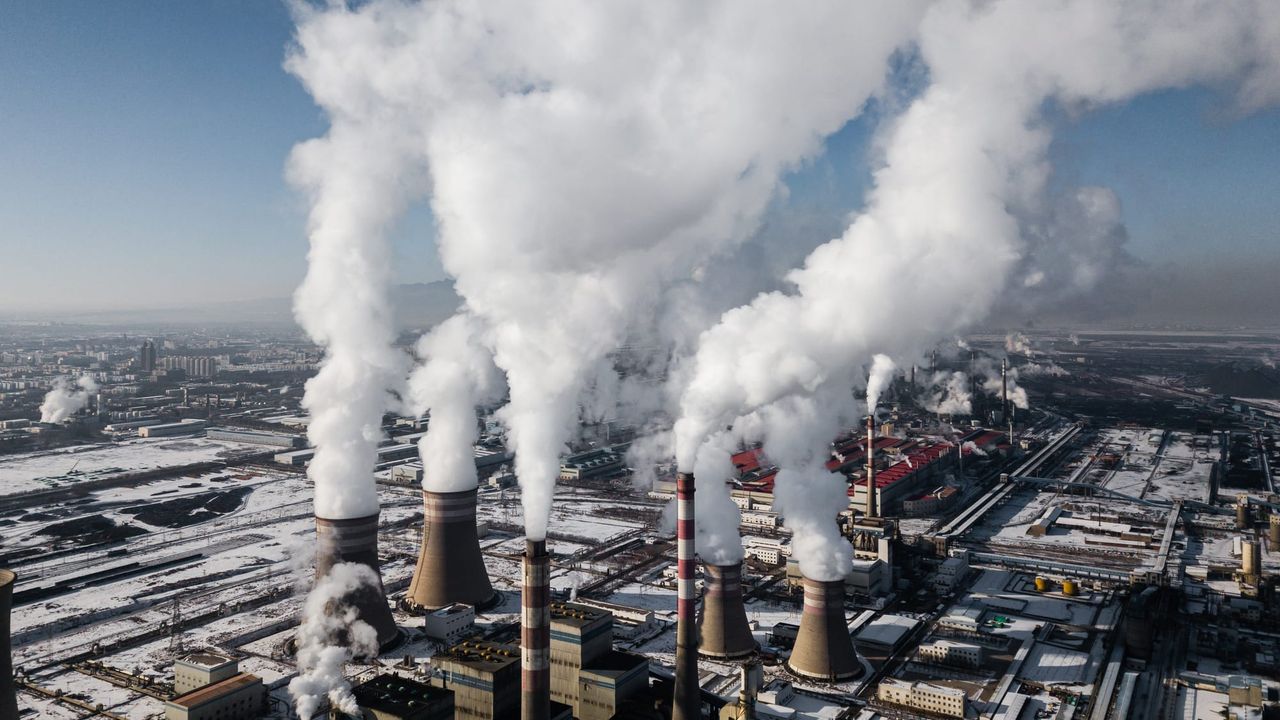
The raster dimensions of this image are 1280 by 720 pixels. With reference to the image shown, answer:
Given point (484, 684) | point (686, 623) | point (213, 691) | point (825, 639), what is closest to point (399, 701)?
point (484, 684)

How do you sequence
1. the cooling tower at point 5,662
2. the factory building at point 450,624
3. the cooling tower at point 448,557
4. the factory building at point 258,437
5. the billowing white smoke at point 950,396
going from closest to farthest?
the cooling tower at point 5,662, the factory building at point 450,624, the cooling tower at point 448,557, the factory building at point 258,437, the billowing white smoke at point 950,396

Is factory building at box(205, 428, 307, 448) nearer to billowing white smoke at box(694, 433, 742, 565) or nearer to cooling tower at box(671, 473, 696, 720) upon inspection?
billowing white smoke at box(694, 433, 742, 565)

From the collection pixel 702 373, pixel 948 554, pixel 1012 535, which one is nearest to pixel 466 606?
pixel 702 373

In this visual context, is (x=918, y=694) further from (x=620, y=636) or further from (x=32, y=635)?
(x=32, y=635)

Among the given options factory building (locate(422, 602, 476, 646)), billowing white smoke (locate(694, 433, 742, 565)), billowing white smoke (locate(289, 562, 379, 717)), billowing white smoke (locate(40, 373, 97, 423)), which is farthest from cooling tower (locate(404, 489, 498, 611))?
billowing white smoke (locate(40, 373, 97, 423))

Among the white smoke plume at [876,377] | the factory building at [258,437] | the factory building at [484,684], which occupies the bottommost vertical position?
the factory building at [258,437]

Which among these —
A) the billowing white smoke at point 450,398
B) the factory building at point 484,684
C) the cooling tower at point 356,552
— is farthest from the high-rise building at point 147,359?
the factory building at point 484,684

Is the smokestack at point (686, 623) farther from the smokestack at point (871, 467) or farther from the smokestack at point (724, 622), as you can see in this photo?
the smokestack at point (871, 467)
